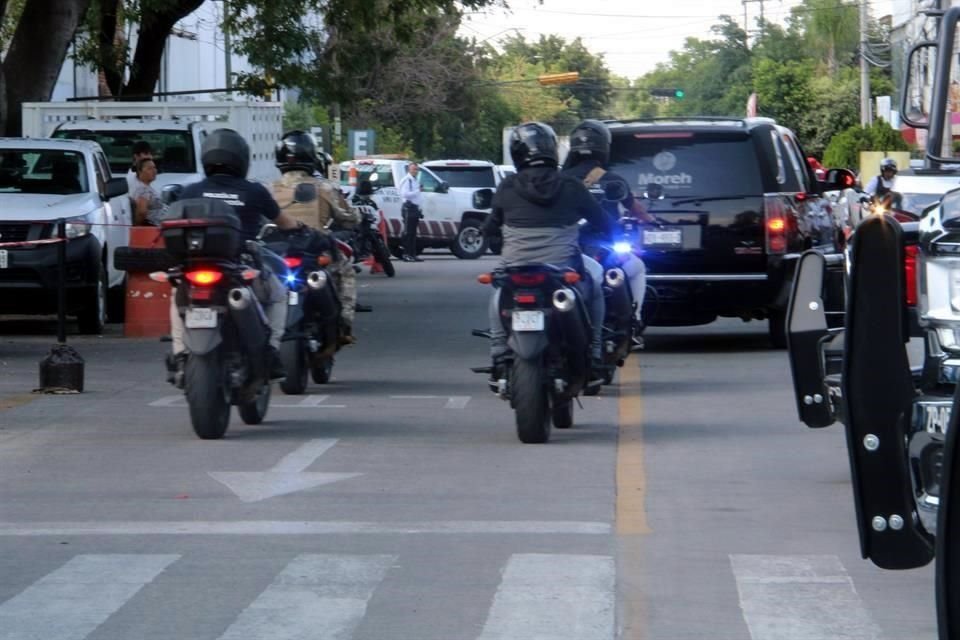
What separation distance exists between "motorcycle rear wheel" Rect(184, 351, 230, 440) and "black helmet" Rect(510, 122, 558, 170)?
7.18 ft

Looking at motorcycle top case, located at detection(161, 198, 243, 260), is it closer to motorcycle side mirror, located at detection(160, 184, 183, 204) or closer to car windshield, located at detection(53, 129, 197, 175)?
motorcycle side mirror, located at detection(160, 184, 183, 204)

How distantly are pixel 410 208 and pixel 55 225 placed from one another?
733 inches

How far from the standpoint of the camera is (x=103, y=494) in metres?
9.77

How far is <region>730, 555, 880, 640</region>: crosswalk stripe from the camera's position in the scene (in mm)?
6836

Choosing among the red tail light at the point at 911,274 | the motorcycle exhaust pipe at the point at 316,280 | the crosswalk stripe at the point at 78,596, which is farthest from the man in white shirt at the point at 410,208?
the red tail light at the point at 911,274

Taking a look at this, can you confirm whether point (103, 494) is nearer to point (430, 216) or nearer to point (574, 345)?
point (574, 345)

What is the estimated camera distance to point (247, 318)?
457 inches

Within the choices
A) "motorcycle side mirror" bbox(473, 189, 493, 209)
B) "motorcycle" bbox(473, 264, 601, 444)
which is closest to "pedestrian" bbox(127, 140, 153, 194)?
"motorcycle side mirror" bbox(473, 189, 493, 209)

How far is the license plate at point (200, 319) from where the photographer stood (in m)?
11.3

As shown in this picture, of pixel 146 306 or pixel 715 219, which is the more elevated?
pixel 715 219

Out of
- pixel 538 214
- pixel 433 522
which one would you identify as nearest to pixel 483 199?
pixel 538 214

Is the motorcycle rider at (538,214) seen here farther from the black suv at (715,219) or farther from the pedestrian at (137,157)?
the pedestrian at (137,157)

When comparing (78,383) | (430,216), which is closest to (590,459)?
(78,383)

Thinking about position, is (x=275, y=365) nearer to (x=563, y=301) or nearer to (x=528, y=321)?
(x=528, y=321)
